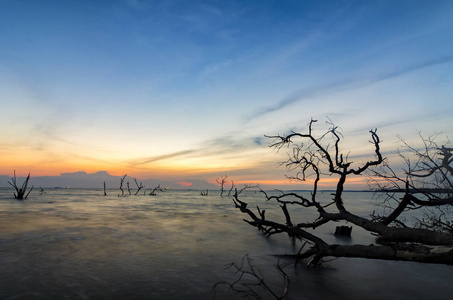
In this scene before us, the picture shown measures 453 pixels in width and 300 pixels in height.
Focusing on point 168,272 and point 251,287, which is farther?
point 168,272

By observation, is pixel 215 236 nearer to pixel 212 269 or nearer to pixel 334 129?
pixel 212 269

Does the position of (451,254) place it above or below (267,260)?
above

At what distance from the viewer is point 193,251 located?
1017 centimetres

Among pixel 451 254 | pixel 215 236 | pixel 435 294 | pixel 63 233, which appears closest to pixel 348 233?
pixel 215 236

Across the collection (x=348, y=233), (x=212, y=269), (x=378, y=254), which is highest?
(x=378, y=254)

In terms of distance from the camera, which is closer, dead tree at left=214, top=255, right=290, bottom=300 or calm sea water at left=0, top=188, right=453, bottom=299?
dead tree at left=214, top=255, right=290, bottom=300

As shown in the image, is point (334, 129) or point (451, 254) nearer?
point (451, 254)

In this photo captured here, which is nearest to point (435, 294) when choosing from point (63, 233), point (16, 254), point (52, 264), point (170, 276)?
point (170, 276)

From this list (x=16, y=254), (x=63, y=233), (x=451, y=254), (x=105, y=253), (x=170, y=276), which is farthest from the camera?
(x=63, y=233)

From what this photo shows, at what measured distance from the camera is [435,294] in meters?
6.23

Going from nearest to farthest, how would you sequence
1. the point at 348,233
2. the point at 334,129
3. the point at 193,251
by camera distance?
the point at 334,129 < the point at 193,251 < the point at 348,233

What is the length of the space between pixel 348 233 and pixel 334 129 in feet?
36.6

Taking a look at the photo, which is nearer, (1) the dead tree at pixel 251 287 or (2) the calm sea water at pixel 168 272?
(1) the dead tree at pixel 251 287

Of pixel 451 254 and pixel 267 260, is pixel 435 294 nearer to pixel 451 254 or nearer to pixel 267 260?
pixel 451 254
